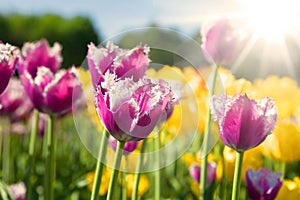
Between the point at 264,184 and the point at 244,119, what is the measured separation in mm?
234

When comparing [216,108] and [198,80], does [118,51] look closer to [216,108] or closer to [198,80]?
[216,108]

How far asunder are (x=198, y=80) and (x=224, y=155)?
0.38 metres

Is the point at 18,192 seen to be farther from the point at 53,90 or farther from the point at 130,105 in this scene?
the point at 130,105

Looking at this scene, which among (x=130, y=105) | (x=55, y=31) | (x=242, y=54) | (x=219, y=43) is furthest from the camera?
(x=55, y=31)

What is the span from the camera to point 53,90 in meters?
1.07

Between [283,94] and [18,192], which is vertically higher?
[283,94]

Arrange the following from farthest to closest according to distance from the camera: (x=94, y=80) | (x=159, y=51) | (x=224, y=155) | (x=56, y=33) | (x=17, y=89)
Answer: (x=56, y=33) → (x=17, y=89) → (x=224, y=155) → (x=159, y=51) → (x=94, y=80)

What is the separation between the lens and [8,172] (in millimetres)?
1751

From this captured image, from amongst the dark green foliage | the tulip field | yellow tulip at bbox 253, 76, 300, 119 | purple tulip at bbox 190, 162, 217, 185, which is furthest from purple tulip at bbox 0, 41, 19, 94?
the dark green foliage

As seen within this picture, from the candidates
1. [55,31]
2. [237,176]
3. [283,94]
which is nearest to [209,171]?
[237,176]

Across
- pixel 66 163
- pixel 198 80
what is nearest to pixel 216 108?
pixel 198 80

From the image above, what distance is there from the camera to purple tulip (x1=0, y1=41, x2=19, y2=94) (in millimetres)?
796

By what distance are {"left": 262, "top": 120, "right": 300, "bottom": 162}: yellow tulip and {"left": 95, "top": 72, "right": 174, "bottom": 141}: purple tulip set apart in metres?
0.65

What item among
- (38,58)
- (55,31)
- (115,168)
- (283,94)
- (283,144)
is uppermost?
(55,31)
